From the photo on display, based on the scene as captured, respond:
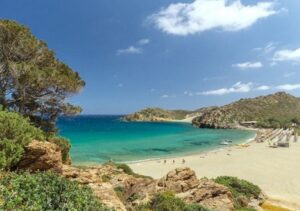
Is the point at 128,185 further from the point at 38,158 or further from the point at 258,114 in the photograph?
the point at 258,114

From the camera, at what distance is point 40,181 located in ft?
31.8

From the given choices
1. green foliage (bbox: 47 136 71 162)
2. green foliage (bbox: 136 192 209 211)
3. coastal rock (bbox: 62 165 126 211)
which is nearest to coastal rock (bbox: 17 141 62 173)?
coastal rock (bbox: 62 165 126 211)

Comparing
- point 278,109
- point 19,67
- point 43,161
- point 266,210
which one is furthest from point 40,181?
point 278,109

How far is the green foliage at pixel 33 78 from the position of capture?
17.9m

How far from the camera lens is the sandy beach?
84.5 ft

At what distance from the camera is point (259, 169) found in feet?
123

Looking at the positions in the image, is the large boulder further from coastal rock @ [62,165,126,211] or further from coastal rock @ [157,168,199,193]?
coastal rock @ [62,165,126,211]

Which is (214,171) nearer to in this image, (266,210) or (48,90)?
(266,210)

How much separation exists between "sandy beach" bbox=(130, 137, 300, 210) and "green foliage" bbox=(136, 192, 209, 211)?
32.5ft

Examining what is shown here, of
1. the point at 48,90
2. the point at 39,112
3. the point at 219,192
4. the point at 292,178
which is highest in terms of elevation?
the point at 48,90

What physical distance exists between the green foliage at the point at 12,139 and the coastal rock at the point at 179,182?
28.1 feet

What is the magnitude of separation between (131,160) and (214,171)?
14.4 meters

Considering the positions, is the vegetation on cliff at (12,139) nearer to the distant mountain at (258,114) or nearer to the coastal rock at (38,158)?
the coastal rock at (38,158)

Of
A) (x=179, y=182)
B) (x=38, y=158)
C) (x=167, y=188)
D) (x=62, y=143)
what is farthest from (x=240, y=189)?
(x=38, y=158)
